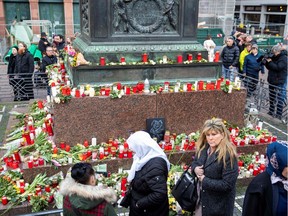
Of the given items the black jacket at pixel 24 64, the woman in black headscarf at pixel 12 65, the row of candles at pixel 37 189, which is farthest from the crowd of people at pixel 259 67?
the woman in black headscarf at pixel 12 65

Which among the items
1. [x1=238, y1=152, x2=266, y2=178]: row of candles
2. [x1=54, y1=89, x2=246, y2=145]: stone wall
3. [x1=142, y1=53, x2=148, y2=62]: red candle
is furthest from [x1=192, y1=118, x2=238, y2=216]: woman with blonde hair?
[x1=142, y1=53, x2=148, y2=62]: red candle

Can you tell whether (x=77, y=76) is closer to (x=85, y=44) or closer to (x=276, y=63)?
(x=85, y=44)

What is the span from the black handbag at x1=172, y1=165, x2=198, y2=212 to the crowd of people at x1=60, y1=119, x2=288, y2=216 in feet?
0.24

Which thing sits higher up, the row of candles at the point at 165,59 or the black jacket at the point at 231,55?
the row of candles at the point at 165,59

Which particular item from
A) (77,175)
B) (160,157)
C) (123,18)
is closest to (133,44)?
(123,18)

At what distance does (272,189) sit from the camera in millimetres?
2869

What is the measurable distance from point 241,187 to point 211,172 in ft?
7.16

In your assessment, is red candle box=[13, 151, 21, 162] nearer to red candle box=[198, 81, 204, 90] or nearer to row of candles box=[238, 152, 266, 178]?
red candle box=[198, 81, 204, 90]

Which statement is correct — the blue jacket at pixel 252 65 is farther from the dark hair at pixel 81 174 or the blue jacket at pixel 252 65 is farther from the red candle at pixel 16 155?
the dark hair at pixel 81 174

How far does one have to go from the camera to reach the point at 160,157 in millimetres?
3516

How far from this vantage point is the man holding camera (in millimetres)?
8648

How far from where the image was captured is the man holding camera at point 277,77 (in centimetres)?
865

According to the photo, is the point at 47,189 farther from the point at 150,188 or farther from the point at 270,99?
the point at 270,99

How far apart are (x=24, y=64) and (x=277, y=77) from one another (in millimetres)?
7809
